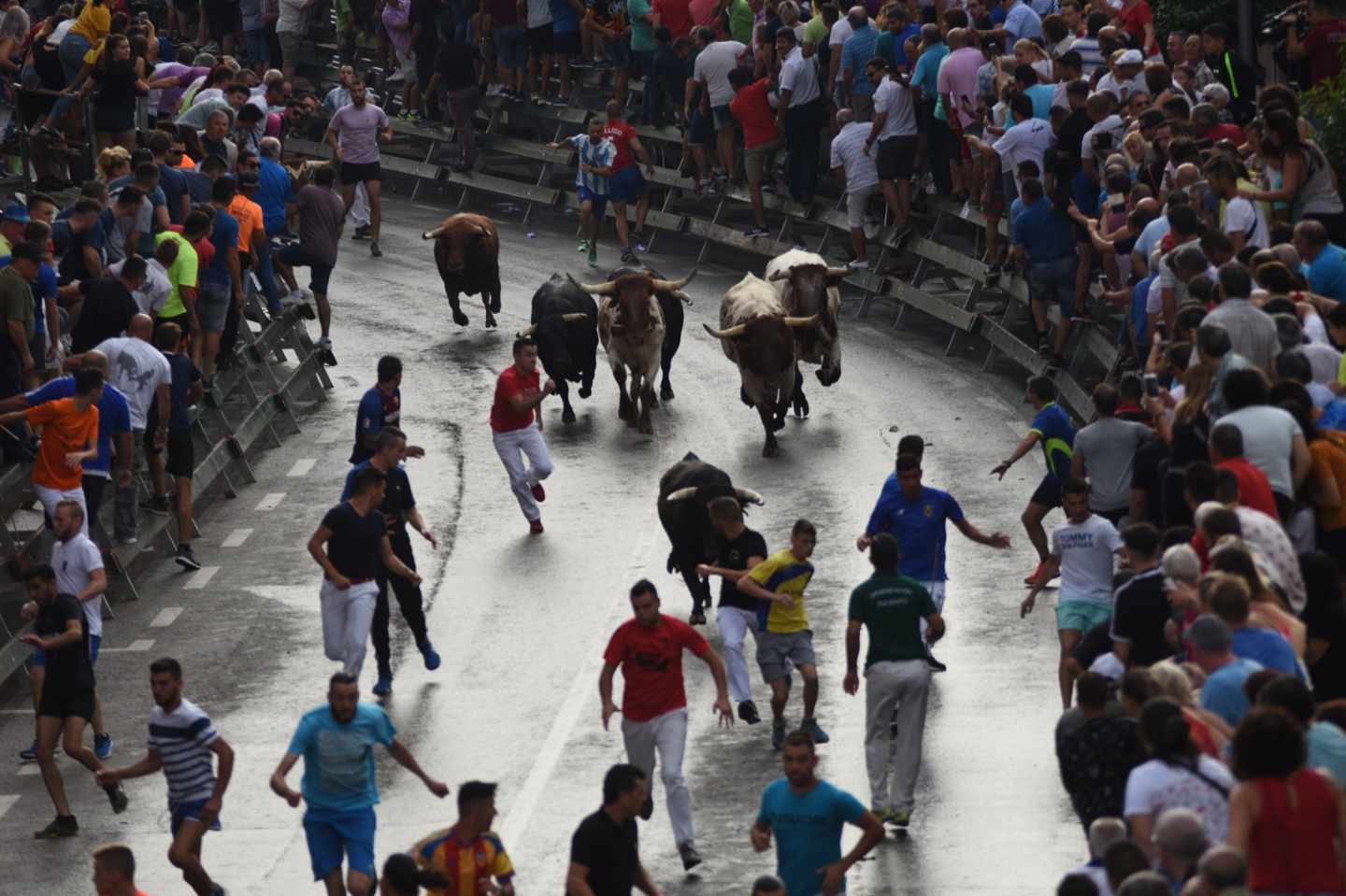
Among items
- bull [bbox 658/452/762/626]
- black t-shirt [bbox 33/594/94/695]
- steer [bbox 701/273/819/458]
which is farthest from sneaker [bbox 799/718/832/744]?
steer [bbox 701/273/819/458]

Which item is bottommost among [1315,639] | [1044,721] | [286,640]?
[286,640]

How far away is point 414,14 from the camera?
34719 millimetres

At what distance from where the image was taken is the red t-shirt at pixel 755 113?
29.4 meters

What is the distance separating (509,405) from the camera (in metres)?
21.3

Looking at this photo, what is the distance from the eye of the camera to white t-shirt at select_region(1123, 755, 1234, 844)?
1034 centimetres

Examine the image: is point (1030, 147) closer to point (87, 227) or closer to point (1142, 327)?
point (1142, 327)

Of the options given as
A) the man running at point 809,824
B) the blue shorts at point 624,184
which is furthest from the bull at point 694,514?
the blue shorts at point 624,184

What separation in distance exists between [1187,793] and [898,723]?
4.49 m

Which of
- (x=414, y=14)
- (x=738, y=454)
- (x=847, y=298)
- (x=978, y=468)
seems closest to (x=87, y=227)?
(x=738, y=454)

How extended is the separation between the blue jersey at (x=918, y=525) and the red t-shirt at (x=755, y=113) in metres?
13.4

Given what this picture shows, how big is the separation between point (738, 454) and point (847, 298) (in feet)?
22.7

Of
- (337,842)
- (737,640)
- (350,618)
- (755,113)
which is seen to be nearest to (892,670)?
(737,640)

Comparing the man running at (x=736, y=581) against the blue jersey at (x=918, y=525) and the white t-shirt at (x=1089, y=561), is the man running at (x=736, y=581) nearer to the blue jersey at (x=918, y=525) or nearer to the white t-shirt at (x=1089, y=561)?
the blue jersey at (x=918, y=525)

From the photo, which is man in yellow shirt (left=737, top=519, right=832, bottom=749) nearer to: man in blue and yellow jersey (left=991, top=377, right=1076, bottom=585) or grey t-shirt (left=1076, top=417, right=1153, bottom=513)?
grey t-shirt (left=1076, top=417, right=1153, bottom=513)
